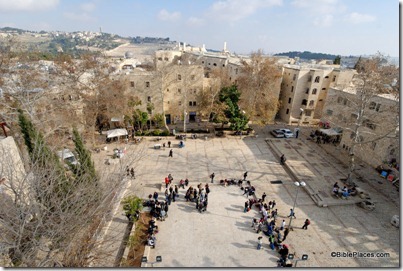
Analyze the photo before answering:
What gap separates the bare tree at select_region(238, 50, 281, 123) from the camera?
32.8 meters

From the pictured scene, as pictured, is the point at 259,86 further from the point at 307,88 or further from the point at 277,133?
the point at 307,88

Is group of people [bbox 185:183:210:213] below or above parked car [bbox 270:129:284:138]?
below

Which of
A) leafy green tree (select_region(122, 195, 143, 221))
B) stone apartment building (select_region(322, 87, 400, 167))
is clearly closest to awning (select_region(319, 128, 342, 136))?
stone apartment building (select_region(322, 87, 400, 167))

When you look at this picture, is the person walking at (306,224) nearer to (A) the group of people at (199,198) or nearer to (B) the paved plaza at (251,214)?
(B) the paved plaza at (251,214)

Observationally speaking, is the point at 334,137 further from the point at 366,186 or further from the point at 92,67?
the point at 92,67

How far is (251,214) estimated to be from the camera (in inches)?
708

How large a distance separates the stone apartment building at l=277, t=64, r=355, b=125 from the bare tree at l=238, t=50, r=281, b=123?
6397 mm

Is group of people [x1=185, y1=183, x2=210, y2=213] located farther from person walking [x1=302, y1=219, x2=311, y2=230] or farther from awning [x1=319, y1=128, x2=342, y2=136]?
awning [x1=319, y1=128, x2=342, y2=136]

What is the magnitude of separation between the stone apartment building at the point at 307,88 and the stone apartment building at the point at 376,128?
852cm

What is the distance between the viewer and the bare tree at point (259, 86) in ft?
108

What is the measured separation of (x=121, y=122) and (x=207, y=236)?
889 inches

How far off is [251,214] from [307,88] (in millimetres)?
29046

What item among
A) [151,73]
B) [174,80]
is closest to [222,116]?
[174,80]

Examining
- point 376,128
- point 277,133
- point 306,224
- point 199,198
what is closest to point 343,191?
point 306,224
